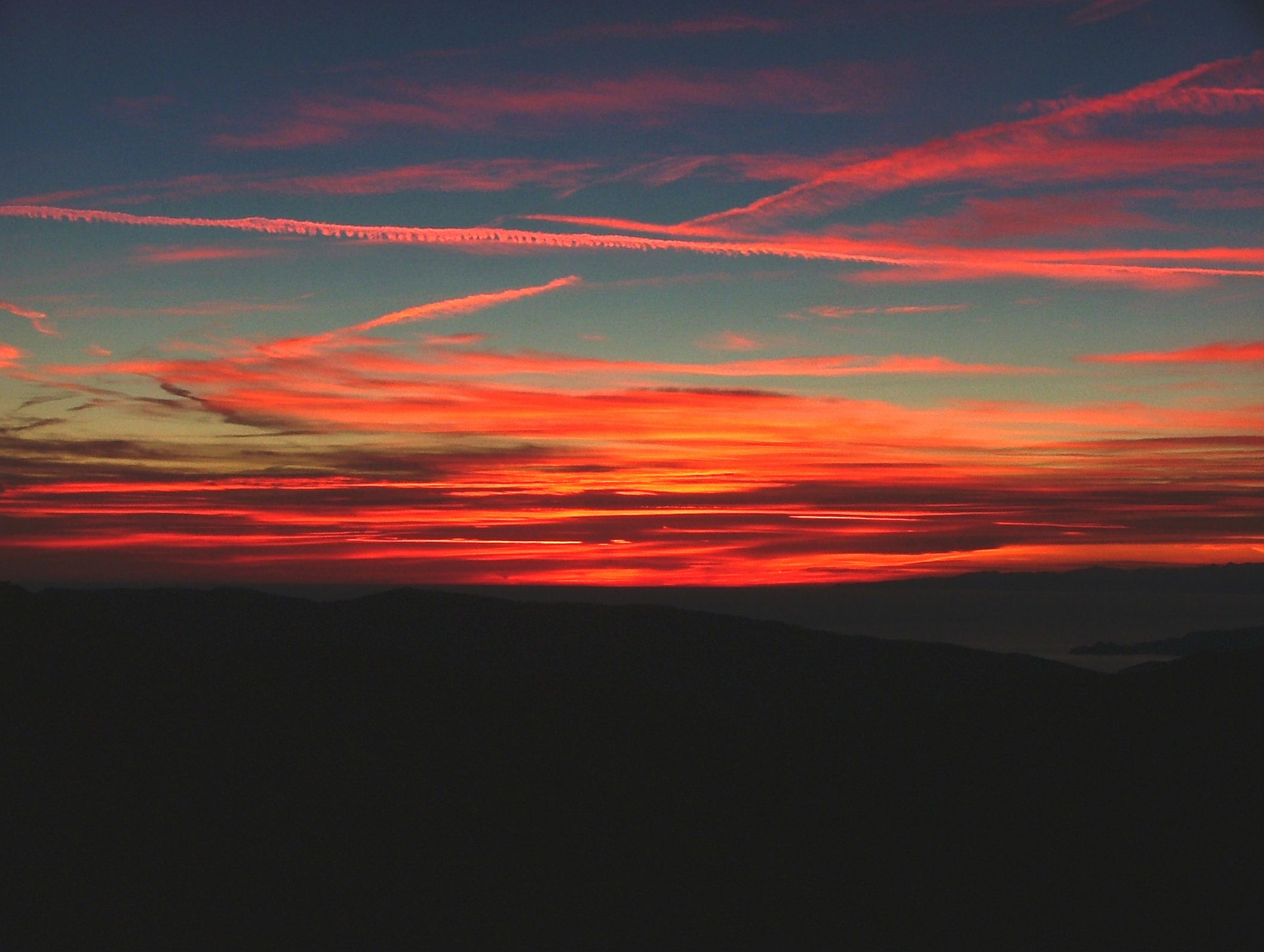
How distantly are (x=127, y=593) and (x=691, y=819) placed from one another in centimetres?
7525

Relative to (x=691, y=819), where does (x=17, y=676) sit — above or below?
above

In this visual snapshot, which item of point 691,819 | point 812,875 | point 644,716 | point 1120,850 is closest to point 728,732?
point 644,716

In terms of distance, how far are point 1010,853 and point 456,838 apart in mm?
12189

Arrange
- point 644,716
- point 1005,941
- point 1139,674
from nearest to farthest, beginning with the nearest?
point 1005,941
point 1139,674
point 644,716

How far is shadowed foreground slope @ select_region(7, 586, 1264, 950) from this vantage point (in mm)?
22188

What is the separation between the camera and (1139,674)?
34.4 metres

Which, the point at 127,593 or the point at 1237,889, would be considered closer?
the point at 1237,889

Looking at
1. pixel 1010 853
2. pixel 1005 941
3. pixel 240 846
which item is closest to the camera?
pixel 1005 941

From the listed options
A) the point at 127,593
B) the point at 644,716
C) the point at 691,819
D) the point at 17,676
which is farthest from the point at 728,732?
the point at 127,593

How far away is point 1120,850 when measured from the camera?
964 inches

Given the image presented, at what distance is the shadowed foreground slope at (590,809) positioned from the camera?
874 inches

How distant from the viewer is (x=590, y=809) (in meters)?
28.6

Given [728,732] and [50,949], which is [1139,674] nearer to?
[728,732]

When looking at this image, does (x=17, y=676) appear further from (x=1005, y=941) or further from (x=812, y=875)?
(x=1005, y=941)
